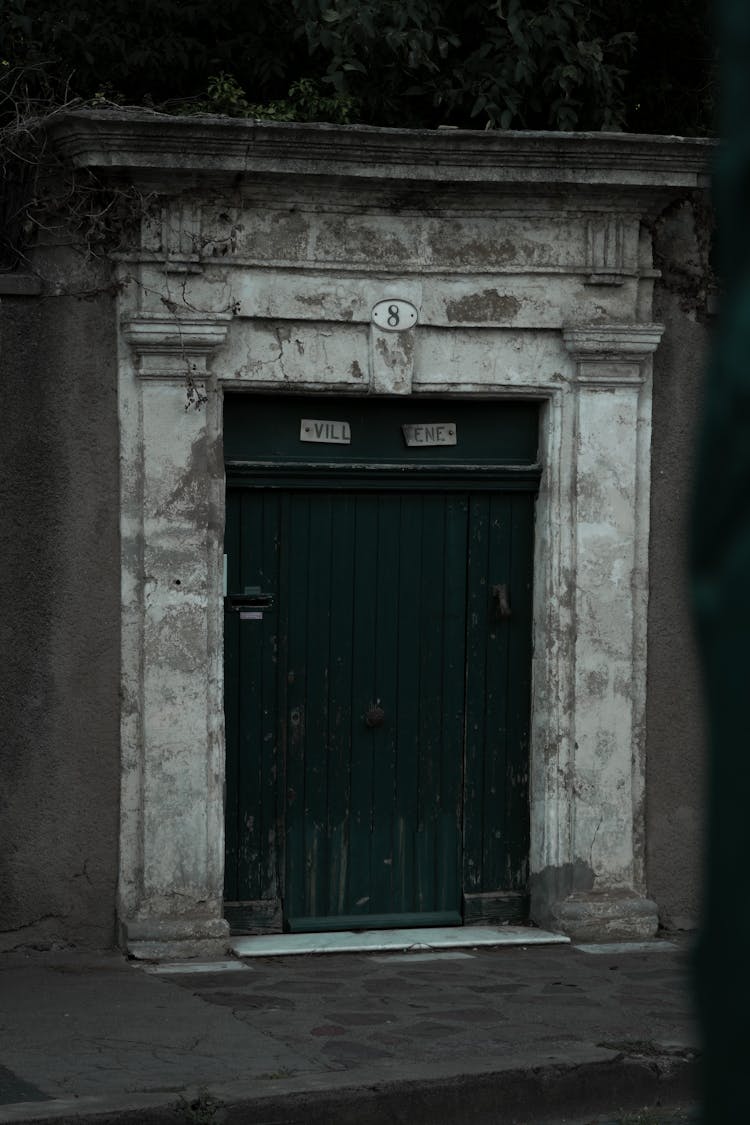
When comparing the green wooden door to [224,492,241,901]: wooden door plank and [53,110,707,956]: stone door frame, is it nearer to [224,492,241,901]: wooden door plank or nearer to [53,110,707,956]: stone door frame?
[224,492,241,901]: wooden door plank

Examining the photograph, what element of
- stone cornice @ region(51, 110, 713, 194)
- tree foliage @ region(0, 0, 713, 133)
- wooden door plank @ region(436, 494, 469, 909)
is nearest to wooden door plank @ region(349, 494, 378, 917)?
wooden door plank @ region(436, 494, 469, 909)

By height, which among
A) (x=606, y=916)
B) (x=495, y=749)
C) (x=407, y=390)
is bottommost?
(x=606, y=916)

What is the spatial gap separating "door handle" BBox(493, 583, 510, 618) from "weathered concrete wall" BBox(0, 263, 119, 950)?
69.6 inches

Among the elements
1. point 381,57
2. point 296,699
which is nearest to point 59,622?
point 296,699

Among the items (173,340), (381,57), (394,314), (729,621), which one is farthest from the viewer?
(381,57)

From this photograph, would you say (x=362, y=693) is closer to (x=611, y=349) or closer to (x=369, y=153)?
(x=611, y=349)

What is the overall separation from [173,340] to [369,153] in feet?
3.82

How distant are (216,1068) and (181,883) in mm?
1862

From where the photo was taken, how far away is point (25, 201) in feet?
24.2

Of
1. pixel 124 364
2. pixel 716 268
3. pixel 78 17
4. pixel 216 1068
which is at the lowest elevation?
pixel 216 1068

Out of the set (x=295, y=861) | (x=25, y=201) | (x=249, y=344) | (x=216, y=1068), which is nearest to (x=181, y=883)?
(x=295, y=861)

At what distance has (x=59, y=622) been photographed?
7.34 m

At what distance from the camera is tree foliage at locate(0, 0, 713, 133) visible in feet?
26.2

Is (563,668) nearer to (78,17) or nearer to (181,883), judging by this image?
(181,883)
